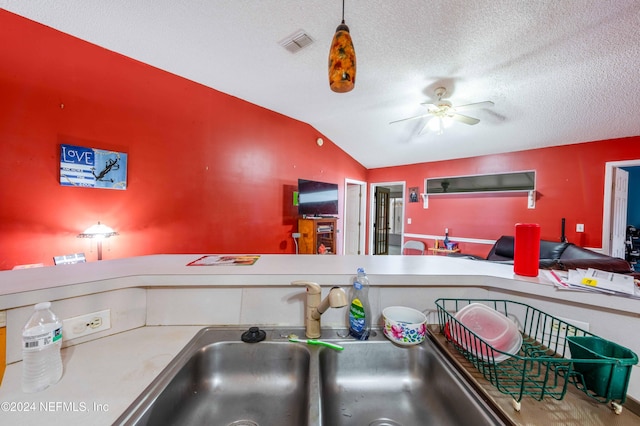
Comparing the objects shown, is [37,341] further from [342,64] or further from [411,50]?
[411,50]

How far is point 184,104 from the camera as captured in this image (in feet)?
8.46

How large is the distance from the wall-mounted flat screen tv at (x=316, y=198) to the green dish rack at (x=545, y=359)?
9.08ft

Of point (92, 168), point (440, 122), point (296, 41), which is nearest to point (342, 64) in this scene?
point (296, 41)

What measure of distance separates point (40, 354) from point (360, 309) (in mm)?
886

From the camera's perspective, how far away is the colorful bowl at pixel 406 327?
780 millimetres

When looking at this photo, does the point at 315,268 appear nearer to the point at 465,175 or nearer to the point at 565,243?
the point at 565,243

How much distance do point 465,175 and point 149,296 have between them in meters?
4.82

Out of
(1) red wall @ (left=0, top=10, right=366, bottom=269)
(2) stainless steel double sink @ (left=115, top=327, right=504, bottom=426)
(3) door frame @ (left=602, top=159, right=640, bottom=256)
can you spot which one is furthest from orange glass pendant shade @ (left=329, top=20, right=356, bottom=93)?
(3) door frame @ (left=602, top=159, right=640, bottom=256)

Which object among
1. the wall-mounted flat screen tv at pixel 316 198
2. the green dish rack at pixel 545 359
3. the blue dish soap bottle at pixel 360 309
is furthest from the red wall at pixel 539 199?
the blue dish soap bottle at pixel 360 309

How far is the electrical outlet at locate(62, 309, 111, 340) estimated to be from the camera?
0.71 m

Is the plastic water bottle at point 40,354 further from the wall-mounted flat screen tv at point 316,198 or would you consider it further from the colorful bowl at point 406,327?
the wall-mounted flat screen tv at point 316,198

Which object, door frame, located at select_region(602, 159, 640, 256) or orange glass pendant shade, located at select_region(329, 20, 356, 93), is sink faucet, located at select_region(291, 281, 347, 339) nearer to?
orange glass pendant shade, located at select_region(329, 20, 356, 93)

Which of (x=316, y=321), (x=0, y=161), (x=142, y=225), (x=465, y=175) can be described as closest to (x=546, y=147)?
(x=465, y=175)

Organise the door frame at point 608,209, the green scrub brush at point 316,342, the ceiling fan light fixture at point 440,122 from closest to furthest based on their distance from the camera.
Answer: the green scrub brush at point 316,342 → the ceiling fan light fixture at point 440,122 → the door frame at point 608,209
